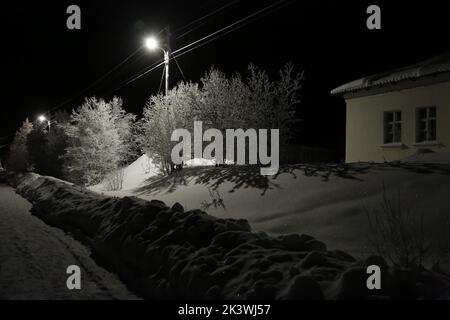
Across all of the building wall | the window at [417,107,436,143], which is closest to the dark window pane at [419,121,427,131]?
the window at [417,107,436,143]

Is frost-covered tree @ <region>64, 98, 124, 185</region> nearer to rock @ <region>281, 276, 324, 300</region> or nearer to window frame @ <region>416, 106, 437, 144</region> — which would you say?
window frame @ <region>416, 106, 437, 144</region>

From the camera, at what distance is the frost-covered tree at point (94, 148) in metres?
26.0

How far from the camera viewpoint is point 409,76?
48.3 feet

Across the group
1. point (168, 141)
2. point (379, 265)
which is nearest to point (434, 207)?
point (379, 265)

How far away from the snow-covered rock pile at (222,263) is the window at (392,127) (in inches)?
432

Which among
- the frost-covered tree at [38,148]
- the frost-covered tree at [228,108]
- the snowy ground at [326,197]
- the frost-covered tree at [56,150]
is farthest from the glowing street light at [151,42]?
the frost-covered tree at [38,148]

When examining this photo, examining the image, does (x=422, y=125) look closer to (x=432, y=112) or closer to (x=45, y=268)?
(x=432, y=112)

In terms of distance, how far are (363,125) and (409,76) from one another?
9.86ft

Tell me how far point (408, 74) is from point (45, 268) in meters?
13.1

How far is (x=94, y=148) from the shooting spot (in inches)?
1033

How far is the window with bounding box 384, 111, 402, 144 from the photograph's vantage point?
16.2 meters

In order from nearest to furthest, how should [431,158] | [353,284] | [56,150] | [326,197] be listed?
1. [353,284]
2. [326,197]
3. [431,158]
4. [56,150]

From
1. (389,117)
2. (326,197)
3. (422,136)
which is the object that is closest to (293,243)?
(326,197)
